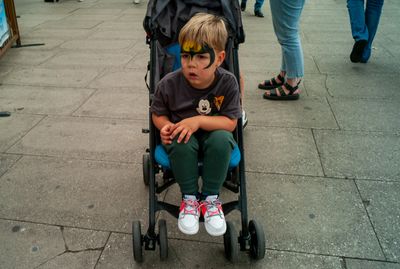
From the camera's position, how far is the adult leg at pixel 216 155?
1991 millimetres

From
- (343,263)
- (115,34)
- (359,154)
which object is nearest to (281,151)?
(359,154)

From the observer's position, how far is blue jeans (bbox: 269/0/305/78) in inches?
152

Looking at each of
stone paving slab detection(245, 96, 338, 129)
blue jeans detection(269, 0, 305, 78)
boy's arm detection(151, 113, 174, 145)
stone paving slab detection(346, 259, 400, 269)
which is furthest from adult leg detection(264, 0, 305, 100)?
stone paving slab detection(346, 259, 400, 269)

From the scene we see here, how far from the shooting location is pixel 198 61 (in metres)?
2.07

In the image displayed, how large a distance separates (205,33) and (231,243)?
3.89 ft

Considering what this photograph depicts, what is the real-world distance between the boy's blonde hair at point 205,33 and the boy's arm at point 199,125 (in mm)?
403

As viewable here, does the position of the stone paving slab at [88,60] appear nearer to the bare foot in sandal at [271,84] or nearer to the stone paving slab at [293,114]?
the bare foot in sandal at [271,84]

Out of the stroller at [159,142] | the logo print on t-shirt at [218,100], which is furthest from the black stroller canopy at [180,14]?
the logo print on t-shirt at [218,100]

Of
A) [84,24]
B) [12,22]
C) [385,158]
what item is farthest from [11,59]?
[385,158]

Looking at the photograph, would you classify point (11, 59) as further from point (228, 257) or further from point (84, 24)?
point (228, 257)

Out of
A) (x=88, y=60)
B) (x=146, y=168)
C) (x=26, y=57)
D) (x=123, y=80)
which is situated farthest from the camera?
(x=26, y=57)

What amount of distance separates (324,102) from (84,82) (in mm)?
3001

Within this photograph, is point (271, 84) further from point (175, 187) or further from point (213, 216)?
point (213, 216)

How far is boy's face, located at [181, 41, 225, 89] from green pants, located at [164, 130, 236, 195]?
0.33 meters
